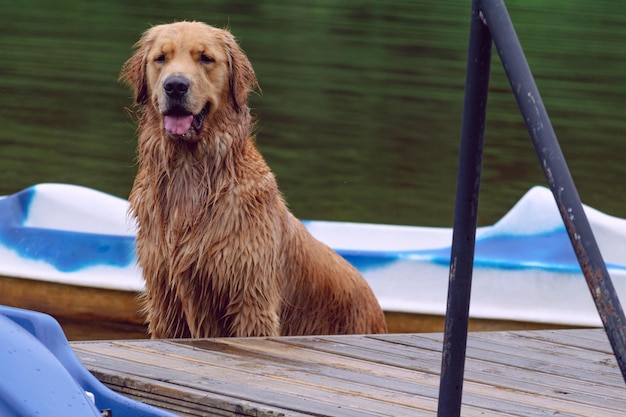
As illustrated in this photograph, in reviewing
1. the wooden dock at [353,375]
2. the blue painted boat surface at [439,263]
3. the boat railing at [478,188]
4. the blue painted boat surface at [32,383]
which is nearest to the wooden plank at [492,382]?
the wooden dock at [353,375]

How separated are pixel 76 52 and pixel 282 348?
15644mm

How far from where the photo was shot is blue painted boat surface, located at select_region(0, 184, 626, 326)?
6246mm

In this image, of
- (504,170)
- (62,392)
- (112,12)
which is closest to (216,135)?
(62,392)

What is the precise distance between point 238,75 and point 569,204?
8.81 feet

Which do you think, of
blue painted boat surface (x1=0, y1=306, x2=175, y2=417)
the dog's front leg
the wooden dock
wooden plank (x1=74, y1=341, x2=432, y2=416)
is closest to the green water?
the dog's front leg

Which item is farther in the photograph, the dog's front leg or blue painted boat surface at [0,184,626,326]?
blue painted boat surface at [0,184,626,326]

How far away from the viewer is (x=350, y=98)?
643 inches

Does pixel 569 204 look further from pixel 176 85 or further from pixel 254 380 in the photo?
pixel 176 85

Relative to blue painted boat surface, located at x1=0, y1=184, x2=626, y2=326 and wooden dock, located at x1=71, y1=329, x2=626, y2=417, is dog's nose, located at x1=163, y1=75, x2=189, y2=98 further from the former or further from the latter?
blue painted boat surface, located at x1=0, y1=184, x2=626, y2=326

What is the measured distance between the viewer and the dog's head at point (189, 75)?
14.0 ft

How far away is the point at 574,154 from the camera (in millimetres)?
13867

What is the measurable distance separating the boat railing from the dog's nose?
2.18 m

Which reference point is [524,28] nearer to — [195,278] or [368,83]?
[368,83]

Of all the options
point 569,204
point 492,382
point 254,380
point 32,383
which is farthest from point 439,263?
point 32,383
